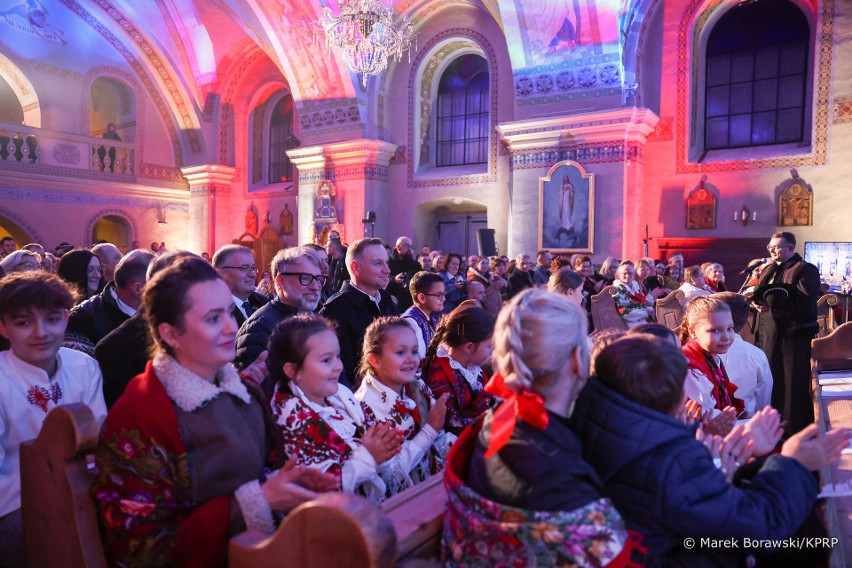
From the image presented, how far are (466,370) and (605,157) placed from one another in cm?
976

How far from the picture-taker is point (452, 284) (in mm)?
7645

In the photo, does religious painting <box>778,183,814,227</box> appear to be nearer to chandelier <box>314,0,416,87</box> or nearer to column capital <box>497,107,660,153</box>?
column capital <box>497,107,660,153</box>

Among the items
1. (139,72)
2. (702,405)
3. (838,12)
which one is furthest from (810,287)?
(139,72)

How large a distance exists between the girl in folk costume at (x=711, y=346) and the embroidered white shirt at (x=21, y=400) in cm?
261

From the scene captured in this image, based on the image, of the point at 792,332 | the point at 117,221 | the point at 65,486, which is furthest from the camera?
the point at 117,221

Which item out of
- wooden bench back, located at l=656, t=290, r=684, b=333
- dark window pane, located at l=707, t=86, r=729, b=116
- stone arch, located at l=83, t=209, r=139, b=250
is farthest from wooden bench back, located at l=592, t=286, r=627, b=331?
stone arch, located at l=83, t=209, r=139, b=250

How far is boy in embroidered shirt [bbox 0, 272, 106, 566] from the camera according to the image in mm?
2148

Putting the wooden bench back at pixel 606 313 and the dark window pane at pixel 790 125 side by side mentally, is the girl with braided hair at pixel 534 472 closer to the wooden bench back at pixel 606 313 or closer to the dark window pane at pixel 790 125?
the wooden bench back at pixel 606 313

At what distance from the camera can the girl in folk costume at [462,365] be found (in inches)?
115

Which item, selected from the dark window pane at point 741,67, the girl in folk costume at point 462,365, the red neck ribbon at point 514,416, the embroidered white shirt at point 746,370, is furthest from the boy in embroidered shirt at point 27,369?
the dark window pane at point 741,67

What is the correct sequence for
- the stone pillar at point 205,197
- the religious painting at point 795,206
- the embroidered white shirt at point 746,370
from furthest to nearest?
the stone pillar at point 205,197 → the religious painting at point 795,206 → the embroidered white shirt at point 746,370

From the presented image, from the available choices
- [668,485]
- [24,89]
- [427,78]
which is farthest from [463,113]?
[668,485]

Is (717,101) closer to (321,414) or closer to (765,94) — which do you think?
(765,94)

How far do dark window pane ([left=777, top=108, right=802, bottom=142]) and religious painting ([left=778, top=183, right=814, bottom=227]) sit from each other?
3.49 feet
